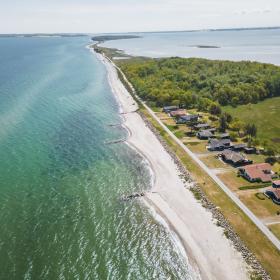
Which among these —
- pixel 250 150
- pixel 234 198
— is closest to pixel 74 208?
pixel 234 198

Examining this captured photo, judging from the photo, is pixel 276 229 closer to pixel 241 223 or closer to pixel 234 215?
pixel 241 223

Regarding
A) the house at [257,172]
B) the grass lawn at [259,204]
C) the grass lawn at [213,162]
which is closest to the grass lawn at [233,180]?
the house at [257,172]

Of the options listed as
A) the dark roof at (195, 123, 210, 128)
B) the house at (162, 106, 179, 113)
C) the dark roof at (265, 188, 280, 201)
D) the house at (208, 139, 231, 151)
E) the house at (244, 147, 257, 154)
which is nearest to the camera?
the dark roof at (265, 188, 280, 201)

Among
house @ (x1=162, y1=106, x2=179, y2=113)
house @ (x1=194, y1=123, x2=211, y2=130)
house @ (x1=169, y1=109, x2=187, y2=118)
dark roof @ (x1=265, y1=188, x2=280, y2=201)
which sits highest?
dark roof @ (x1=265, y1=188, x2=280, y2=201)

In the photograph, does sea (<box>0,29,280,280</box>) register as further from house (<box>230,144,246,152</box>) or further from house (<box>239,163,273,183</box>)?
house (<box>230,144,246,152</box>)

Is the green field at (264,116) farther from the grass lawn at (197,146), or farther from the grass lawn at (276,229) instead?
the grass lawn at (276,229)

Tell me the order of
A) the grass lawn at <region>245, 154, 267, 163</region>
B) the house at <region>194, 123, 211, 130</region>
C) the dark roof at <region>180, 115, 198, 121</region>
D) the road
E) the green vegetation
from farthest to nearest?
the dark roof at <region>180, 115, 198, 121</region>, the house at <region>194, 123, 211, 130</region>, the green vegetation, the grass lawn at <region>245, 154, 267, 163</region>, the road

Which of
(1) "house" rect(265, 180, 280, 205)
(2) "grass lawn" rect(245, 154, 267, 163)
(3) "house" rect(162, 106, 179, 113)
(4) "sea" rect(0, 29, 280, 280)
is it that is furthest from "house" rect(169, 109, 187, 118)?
(1) "house" rect(265, 180, 280, 205)
